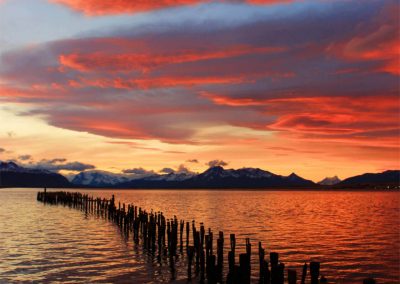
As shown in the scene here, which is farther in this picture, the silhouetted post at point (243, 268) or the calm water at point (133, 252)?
the calm water at point (133, 252)

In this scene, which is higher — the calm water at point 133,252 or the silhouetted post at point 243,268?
the silhouetted post at point 243,268

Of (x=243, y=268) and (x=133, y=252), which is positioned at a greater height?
(x=243, y=268)

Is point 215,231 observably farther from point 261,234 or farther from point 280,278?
point 280,278

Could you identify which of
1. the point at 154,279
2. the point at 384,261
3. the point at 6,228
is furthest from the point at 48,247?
the point at 384,261

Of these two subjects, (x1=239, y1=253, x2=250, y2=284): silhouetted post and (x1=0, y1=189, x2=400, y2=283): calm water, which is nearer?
(x1=239, y1=253, x2=250, y2=284): silhouetted post

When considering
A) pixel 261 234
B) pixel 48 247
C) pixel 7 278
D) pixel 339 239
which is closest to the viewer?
pixel 7 278

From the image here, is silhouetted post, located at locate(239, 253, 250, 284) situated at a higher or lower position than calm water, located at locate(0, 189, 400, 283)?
higher

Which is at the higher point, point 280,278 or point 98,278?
point 280,278

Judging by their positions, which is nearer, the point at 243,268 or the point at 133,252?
the point at 243,268

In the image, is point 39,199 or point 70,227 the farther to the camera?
point 39,199

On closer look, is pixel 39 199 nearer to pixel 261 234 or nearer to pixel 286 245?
pixel 261 234

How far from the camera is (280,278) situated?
50.1 ft

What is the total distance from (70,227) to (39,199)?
7449cm

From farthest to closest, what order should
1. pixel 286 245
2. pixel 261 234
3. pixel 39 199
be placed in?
pixel 39 199 < pixel 261 234 < pixel 286 245
